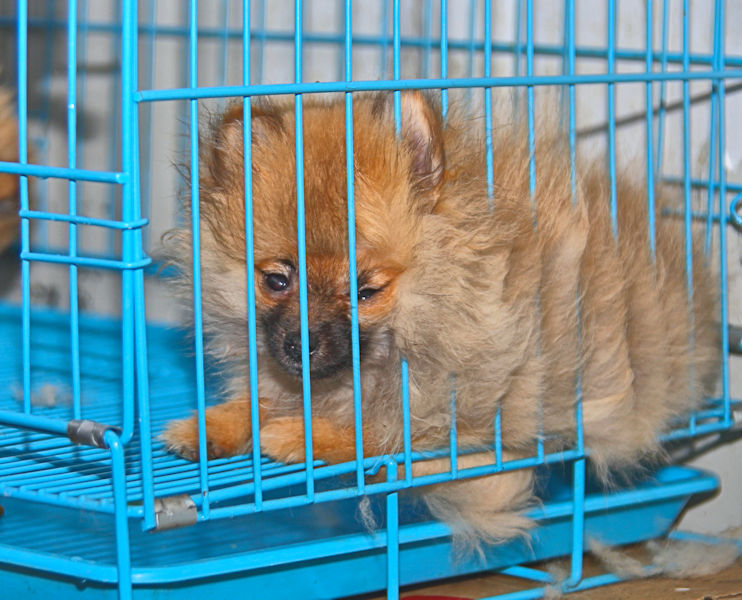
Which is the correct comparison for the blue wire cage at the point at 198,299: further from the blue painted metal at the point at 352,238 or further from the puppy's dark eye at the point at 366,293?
the puppy's dark eye at the point at 366,293

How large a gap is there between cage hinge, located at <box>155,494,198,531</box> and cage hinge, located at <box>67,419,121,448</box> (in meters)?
0.12

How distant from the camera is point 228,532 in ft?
6.45

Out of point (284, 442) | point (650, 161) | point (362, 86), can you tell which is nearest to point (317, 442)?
point (284, 442)

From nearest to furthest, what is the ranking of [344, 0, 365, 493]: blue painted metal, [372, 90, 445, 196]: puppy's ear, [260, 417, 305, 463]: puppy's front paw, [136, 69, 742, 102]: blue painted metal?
[136, 69, 742, 102]: blue painted metal, [344, 0, 365, 493]: blue painted metal, [372, 90, 445, 196]: puppy's ear, [260, 417, 305, 463]: puppy's front paw

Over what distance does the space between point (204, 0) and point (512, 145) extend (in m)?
1.41

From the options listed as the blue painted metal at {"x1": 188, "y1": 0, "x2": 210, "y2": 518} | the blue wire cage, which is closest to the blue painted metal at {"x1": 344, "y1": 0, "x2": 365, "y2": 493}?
the blue wire cage

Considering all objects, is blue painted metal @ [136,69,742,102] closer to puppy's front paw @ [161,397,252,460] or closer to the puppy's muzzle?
the puppy's muzzle

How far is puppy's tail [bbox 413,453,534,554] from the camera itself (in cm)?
190

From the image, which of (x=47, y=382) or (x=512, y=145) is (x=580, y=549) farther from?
(x=47, y=382)

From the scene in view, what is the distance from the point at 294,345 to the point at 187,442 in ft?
1.12

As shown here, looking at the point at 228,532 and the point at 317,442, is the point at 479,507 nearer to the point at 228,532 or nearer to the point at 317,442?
the point at 317,442

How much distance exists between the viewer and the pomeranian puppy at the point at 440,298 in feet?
5.75

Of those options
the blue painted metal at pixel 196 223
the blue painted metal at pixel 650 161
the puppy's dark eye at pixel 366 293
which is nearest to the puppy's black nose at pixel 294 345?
the puppy's dark eye at pixel 366 293

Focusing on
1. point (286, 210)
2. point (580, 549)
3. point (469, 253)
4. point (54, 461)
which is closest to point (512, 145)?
point (469, 253)
